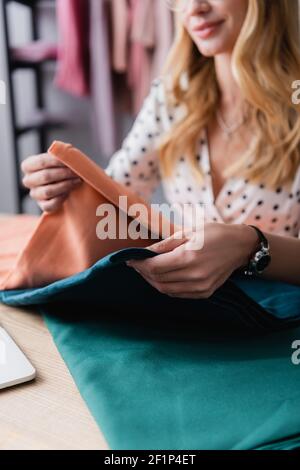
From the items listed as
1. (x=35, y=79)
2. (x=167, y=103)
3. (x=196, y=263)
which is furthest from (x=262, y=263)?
(x=35, y=79)

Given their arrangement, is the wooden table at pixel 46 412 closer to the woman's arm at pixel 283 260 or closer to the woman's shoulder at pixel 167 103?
the woman's arm at pixel 283 260

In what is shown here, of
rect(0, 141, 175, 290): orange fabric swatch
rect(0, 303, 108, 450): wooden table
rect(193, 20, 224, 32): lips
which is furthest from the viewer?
rect(193, 20, 224, 32): lips

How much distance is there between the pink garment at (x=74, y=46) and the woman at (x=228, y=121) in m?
1.03

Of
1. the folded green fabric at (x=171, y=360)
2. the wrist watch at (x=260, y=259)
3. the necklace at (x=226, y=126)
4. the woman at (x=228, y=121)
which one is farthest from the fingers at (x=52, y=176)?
the necklace at (x=226, y=126)

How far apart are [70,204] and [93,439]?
0.32 meters

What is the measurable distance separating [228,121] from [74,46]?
118 cm

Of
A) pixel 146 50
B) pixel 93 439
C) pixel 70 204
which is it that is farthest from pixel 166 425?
pixel 146 50

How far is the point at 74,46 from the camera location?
2143 millimetres

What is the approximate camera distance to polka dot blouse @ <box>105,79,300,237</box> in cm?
112

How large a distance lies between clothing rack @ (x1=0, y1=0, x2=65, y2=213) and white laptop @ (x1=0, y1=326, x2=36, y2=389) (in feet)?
6.06

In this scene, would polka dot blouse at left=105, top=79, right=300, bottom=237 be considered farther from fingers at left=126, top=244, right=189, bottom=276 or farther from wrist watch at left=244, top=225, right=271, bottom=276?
fingers at left=126, top=244, right=189, bottom=276

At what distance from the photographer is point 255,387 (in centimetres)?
50

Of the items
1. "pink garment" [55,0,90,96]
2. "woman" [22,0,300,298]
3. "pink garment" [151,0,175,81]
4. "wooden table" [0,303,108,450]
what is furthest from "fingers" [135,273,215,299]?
"pink garment" [55,0,90,96]

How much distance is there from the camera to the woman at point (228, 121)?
1057mm
